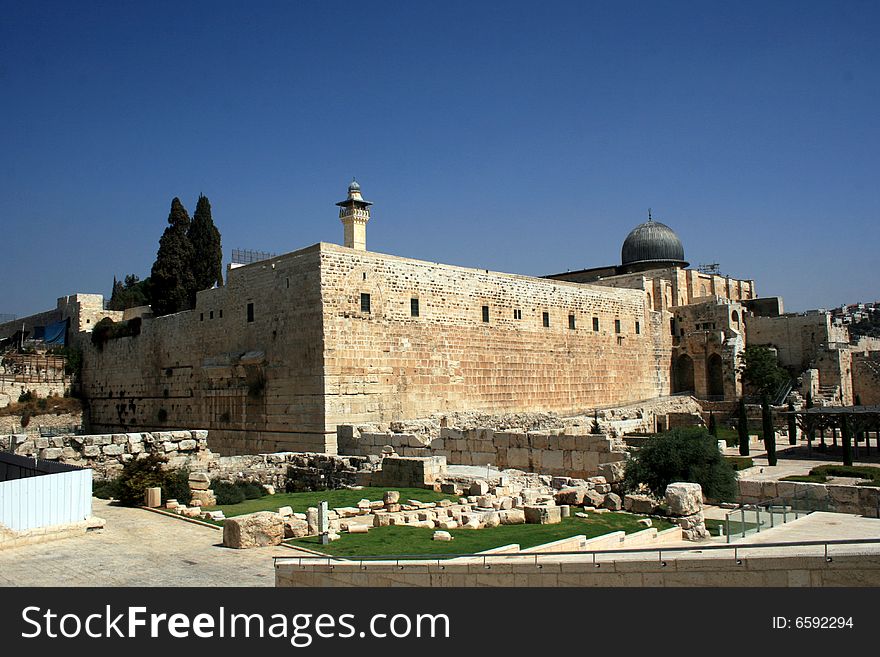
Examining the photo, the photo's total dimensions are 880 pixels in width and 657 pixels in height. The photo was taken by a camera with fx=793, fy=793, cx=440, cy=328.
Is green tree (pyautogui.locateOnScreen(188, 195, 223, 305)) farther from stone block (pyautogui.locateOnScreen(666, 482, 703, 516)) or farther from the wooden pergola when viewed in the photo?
stone block (pyautogui.locateOnScreen(666, 482, 703, 516))

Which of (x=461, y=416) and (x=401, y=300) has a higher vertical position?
(x=401, y=300)

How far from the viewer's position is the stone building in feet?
59.9

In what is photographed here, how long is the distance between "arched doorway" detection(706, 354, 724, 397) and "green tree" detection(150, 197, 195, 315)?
2038cm

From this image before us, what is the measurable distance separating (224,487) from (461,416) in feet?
26.6

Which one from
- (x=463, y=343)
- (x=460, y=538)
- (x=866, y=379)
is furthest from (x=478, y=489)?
(x=866, y=379)

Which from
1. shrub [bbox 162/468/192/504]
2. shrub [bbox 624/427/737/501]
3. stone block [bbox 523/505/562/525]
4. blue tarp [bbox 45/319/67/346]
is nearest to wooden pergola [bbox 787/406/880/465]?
shrub [bbox 624/427/737/501]

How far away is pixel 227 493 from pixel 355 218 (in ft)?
39.3

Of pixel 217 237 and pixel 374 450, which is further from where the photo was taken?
pixel 217 237

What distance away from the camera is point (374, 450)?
55.1 feet
